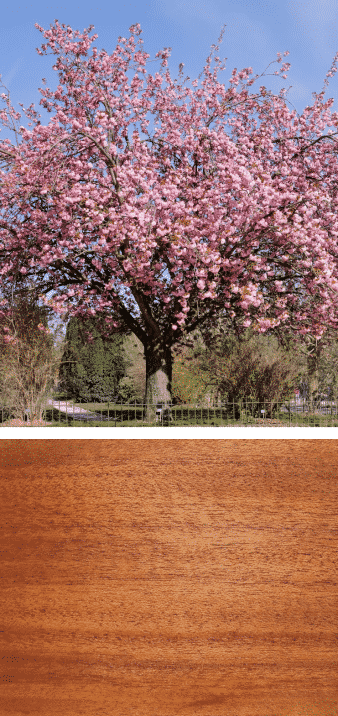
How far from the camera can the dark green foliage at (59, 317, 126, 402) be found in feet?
31.8

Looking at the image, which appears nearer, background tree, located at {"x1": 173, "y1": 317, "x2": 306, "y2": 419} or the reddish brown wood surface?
the reddish brown wood surface

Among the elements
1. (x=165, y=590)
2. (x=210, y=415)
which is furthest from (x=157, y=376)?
(x=165, y=590)

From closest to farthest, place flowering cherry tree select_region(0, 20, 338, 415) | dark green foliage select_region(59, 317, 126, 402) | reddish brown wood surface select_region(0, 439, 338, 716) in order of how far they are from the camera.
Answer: reddish brown wood surface select_region(0, 439, 338, 716)
flowering cherry tree select_region(0, 20, 338, 415)
dark green foliage select_region(59, 317, 126, 402)

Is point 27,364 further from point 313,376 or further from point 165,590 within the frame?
point 165,590

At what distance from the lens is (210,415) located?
27.2 feet

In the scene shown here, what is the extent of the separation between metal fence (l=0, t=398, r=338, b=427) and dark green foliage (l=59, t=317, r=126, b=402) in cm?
90

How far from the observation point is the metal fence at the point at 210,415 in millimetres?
7664

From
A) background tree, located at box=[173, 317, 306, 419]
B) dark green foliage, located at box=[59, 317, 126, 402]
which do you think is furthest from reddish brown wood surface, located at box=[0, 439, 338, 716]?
dark green foliage, located at box=[59, 317, 126, 402]

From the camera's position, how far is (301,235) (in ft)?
22.0

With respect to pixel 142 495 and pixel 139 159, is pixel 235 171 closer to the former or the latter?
pixel 139 159

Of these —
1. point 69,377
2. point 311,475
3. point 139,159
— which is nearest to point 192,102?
point 139,159

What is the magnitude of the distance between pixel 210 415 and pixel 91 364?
396 centimetres

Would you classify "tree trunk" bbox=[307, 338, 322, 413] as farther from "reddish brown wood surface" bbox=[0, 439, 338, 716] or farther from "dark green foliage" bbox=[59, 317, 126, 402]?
"reddish brown wood surface" bbox=[0, 439, 338, 716]

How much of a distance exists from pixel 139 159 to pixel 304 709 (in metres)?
7.33
